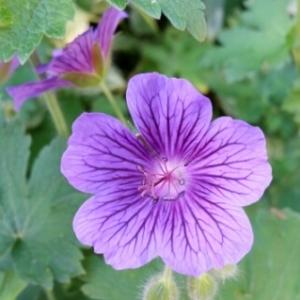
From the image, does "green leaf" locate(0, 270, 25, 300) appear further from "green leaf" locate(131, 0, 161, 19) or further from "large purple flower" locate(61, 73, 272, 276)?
"green leaf" locate(131, 0, 161, 19)

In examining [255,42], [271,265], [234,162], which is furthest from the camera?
[255,42]

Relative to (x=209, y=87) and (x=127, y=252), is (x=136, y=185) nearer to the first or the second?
(x=127, y=252)

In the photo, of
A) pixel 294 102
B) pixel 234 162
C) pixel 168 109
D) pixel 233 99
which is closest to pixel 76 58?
pixel 168 109

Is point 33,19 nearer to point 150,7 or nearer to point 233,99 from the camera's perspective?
point 150,7

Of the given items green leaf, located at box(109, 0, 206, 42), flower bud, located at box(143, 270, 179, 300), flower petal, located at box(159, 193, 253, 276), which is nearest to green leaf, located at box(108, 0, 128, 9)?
green leaf, located at box(109, 0, 206, 42)

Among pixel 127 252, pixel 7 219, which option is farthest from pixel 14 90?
pixel 127 252

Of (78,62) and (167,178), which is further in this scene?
(78,62)

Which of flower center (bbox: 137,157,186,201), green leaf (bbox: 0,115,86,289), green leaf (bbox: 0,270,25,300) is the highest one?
flower center (bbox: 137,157,186,201)
